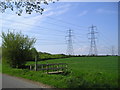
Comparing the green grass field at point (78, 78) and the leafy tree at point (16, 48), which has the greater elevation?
the leafy tree at point (16, 48)

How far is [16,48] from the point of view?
30.3 m

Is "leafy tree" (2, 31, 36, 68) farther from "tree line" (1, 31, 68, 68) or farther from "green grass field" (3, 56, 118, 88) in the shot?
"green grass field" (3, 56, 118, 88)

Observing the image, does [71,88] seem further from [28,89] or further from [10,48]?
[10,48]

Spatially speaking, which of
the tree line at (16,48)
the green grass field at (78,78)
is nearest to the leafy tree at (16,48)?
the tree line at (16,48)

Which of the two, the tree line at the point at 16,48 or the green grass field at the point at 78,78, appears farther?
the tree line at the point at 16,48

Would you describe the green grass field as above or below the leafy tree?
below

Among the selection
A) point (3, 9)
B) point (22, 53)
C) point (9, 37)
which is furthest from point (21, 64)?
point (3, 9)

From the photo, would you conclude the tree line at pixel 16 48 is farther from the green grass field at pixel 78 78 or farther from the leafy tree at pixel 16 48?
the green grass field at pixel 78 78

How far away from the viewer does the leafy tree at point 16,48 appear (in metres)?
30.2

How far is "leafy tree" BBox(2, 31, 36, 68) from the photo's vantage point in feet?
99.0

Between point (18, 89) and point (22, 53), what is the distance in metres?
20.2

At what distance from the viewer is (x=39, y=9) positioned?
11.7m

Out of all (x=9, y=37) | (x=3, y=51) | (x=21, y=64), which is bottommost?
(x=21, y=64)

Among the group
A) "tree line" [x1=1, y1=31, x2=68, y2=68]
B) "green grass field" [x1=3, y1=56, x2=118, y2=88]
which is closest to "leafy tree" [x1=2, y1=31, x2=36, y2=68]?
"tree line" [x1=1, y1=31, x2=68, y2=68]
